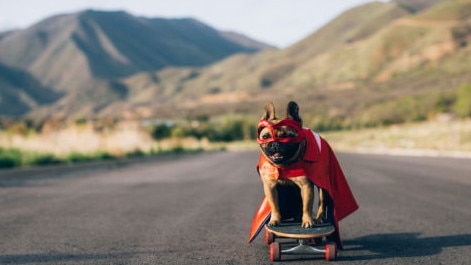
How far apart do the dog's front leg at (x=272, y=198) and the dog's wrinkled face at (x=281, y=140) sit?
0.26 meters

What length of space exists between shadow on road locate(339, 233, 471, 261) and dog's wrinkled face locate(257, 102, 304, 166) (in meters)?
1.17

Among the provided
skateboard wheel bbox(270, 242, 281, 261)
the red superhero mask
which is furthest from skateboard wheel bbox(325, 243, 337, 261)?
the red superhero mask

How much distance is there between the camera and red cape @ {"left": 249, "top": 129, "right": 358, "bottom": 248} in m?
4.77

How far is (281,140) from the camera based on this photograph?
15.0 ft

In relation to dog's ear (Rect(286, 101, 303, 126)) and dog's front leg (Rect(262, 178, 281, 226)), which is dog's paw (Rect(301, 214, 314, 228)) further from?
dog's ear (Rect(286, 101, 303, 126))

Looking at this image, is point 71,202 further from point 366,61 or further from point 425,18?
point 425,18

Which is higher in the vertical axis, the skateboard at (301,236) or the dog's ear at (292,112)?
Result: the dog's ear at (292,112)

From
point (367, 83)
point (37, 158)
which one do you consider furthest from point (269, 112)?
point (367, 83)

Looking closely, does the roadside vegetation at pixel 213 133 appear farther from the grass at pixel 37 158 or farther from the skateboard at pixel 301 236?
the skateboard at pixel 301 236

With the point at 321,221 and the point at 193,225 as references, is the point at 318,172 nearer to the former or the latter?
the point at 321,221

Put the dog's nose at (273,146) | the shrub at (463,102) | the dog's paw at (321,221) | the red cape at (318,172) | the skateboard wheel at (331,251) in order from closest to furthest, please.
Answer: the dog's nose at (273,146) → the red cape at (318,172) → the skateboard wheel at (331,251) → the dog's paw at (321,221) → the shrub at (463,102)

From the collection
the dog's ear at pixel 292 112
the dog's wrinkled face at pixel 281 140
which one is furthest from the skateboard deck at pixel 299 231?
the dog's ear at pixel 292 112

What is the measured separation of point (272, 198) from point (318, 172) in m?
0.47

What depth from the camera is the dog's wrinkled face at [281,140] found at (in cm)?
460
